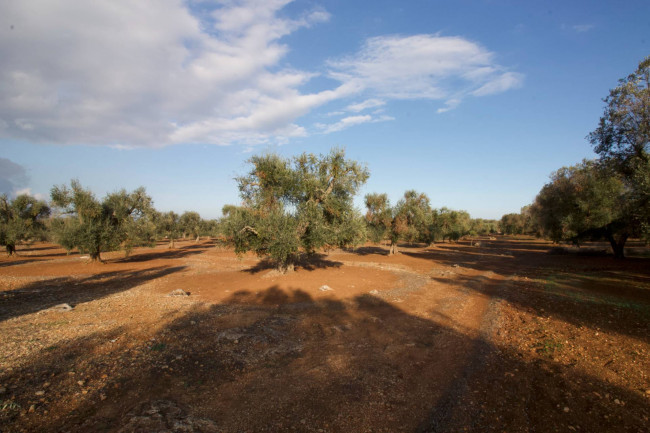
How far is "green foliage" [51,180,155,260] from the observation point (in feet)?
75.9

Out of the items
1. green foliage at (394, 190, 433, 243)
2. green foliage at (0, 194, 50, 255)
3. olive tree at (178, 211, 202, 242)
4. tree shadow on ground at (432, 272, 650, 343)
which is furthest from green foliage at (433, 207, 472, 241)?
green foliage at (0, 194, 50, 255)

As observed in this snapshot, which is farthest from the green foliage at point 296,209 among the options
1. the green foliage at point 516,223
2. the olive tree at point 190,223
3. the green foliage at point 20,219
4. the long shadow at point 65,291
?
the green foliage at point 516,223

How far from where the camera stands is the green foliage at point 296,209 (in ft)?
53.0

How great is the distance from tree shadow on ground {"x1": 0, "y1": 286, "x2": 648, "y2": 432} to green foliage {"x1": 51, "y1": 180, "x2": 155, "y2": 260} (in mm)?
20268

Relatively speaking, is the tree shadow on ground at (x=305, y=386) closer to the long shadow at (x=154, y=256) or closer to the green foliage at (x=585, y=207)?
the green foliage at (x=585, y=207)

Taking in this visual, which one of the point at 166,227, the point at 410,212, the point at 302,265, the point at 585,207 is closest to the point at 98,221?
the point at 302,265

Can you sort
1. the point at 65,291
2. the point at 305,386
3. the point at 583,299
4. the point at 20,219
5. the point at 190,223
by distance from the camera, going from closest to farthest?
the point at 305,386 → the point at 583,299 → the point at 65,291 → the point at 20,219 → the point at 190,223

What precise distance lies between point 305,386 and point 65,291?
16.5 m

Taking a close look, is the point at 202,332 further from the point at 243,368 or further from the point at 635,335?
the point at 635,335

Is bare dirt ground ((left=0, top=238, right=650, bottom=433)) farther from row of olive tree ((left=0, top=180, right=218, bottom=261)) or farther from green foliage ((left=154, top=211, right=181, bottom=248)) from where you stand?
green foliage ((left=154, top=211, right=181, bottom=248))

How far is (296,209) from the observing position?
693 inches

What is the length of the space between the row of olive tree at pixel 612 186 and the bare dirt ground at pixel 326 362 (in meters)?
5.99

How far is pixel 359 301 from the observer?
13055mm

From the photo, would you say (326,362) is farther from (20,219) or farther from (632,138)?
(20,219)
